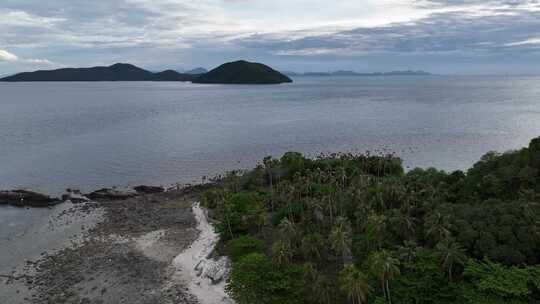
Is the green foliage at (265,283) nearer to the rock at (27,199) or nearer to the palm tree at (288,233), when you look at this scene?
the palm tree at (288,233)

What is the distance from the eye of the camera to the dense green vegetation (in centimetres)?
3447

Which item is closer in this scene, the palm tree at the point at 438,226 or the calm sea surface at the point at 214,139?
the palm tree at the point at 438,226

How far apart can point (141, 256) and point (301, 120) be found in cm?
11738

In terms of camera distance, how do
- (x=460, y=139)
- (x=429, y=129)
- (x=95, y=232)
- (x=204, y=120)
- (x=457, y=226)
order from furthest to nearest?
(x=204, y=120)
(x=429, y=129)
(x=460, y=139)
(x=95, y=232)
(x=457, y=226)

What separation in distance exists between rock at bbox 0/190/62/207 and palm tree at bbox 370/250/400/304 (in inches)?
2401

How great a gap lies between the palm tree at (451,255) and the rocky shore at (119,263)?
23.1m

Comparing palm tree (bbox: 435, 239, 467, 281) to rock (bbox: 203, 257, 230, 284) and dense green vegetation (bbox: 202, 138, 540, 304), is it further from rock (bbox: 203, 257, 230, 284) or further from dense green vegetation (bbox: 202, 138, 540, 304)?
rock (bbox: 203, 257, 230, 284)

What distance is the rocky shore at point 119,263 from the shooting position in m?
42.2

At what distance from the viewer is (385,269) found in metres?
33.7

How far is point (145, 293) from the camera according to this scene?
138 feet

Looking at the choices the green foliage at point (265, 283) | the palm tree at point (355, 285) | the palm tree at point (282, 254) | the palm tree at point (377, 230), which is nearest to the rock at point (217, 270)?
the green foliage at point (265, 283)

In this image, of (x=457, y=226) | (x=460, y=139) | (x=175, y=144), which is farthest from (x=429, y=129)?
(x=457, y=226)

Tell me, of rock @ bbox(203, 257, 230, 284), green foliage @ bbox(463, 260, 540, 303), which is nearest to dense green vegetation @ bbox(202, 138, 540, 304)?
green foliage @ bbox(463, 260, 540, 303)

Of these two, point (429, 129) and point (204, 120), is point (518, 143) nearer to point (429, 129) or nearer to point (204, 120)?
point (429, 129)
